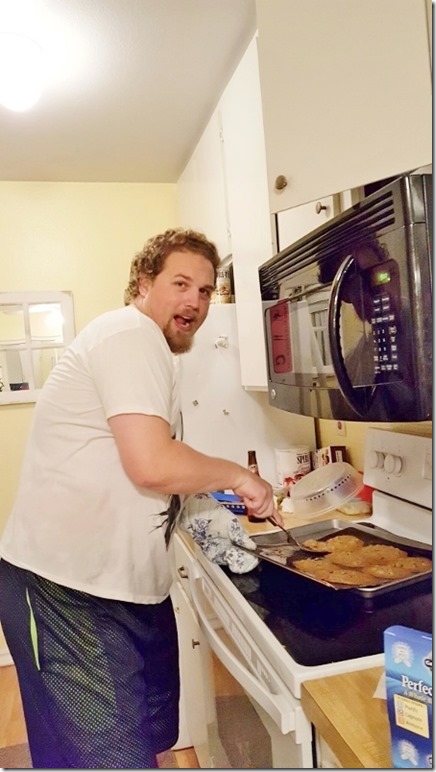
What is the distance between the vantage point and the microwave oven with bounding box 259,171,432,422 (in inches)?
29.2

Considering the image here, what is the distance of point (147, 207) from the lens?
2848 mm

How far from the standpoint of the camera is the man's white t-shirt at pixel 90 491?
3.61ft

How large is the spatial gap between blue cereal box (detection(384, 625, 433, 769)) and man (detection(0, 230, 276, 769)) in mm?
554

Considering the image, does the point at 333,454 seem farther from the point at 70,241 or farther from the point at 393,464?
the point at 70,241

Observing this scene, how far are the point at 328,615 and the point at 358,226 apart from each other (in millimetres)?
627

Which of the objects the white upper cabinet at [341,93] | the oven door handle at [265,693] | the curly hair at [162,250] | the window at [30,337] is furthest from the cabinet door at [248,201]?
the window at [30,337]

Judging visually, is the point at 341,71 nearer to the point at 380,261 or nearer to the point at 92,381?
the point at 380,261

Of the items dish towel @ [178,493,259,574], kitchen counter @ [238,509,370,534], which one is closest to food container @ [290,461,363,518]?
kitchen counter @ [238,509,370,534]

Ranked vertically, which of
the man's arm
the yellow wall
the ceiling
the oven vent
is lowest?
the man's arm

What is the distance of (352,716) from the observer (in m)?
0.67

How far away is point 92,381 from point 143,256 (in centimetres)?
42

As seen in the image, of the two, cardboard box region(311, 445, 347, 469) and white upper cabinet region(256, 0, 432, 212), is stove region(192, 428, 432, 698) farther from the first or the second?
white upper cabinet region(256, 0, 432, 212)

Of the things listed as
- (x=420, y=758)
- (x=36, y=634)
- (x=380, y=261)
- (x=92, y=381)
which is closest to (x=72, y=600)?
(x=36, y=634)

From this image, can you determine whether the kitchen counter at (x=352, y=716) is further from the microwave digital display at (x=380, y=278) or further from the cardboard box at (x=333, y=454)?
the cardboard box at (x=333, y=454)
